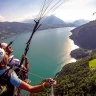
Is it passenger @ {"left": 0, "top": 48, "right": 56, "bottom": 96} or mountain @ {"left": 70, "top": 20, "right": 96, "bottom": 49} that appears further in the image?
mountain @ {"left": 70, "top": 20, "right": 96, "bottom": 49}

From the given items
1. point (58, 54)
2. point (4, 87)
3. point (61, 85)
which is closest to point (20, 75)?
point (4, 87)

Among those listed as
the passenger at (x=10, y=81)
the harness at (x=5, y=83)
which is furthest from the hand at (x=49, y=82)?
the harness at (x=5, y=83)

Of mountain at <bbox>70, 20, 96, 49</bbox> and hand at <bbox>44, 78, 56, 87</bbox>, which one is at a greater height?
hand at <bbox>44, 78, 56, 87</bbox>

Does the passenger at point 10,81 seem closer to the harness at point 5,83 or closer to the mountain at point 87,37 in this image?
the harness at point 5,83

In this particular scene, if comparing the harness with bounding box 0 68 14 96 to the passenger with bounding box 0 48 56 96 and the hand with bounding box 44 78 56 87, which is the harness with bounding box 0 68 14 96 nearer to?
the passenger with bounding box 0 48 56 96

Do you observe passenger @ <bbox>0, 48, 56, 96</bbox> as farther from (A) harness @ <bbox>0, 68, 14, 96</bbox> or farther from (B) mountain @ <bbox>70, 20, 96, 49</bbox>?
(B) mountain @ <bbox>70, 20, 96, 49</bbox>

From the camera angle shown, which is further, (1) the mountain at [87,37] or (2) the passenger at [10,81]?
(1) the mountain at [87,37]

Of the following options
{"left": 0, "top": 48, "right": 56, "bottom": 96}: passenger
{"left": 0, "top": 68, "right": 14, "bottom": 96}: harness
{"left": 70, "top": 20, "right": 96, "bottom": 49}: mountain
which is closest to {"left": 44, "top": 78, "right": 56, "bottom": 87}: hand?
{"left": 0, "top": 48, "right": 56, "bottom": 96}: passenger

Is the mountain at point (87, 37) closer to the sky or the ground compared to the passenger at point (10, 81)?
closer to the ground

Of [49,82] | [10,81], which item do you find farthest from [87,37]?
[10,81]

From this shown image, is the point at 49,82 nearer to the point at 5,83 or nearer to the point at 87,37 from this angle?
the point at 5,83

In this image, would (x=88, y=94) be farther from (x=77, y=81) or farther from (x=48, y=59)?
(x=48, y=59)
